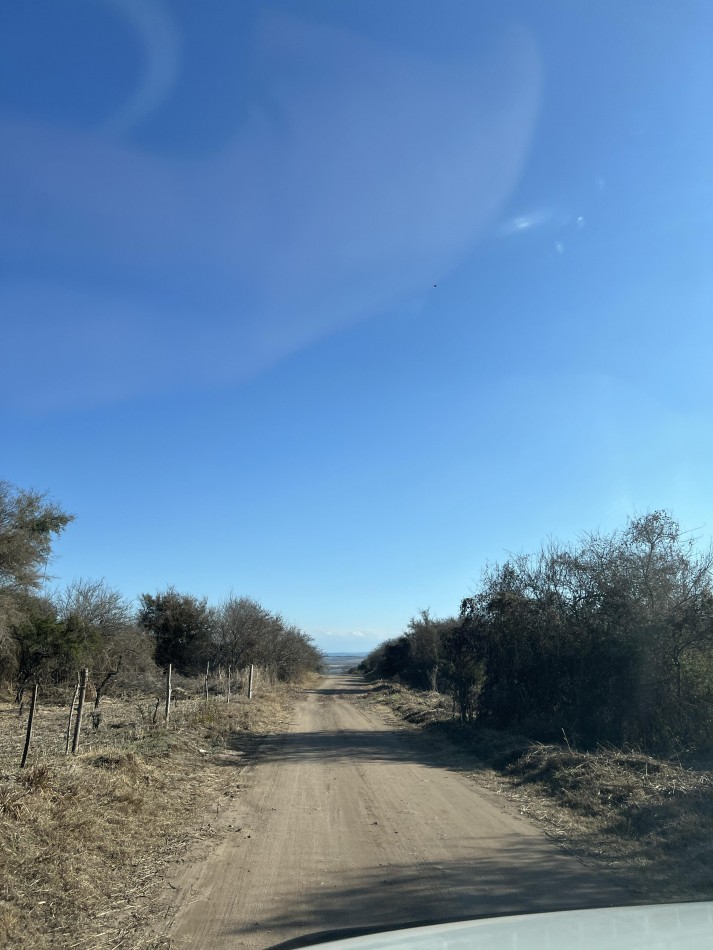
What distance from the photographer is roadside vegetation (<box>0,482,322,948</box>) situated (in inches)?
223

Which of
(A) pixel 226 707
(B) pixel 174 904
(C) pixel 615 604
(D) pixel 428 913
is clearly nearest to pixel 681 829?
(D) pixel 428 913

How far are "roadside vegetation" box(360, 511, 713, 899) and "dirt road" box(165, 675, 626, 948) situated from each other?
0.82m

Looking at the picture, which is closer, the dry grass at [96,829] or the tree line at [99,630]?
the dry grass at [96,829]

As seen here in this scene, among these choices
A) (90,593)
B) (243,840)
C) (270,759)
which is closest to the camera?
(243,840)

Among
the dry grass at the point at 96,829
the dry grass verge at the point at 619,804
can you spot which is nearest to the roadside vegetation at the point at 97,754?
the dry grass at the point at 96,829

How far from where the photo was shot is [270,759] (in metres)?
14.2

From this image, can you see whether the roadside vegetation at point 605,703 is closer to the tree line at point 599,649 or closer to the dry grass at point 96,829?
the tree line at point 599,649

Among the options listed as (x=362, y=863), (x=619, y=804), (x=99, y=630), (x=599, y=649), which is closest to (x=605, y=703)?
(x=599, y=649)

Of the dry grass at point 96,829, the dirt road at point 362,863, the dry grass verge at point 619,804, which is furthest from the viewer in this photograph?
the dry grass verge at point 619,804

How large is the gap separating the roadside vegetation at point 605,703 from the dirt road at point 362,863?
823 millimetres

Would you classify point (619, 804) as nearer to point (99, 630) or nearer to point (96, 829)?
point (96, 829)

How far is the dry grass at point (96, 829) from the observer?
207 inches

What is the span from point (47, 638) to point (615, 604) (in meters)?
17.2

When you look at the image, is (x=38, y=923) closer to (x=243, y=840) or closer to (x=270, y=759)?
(x=243, y=840)
